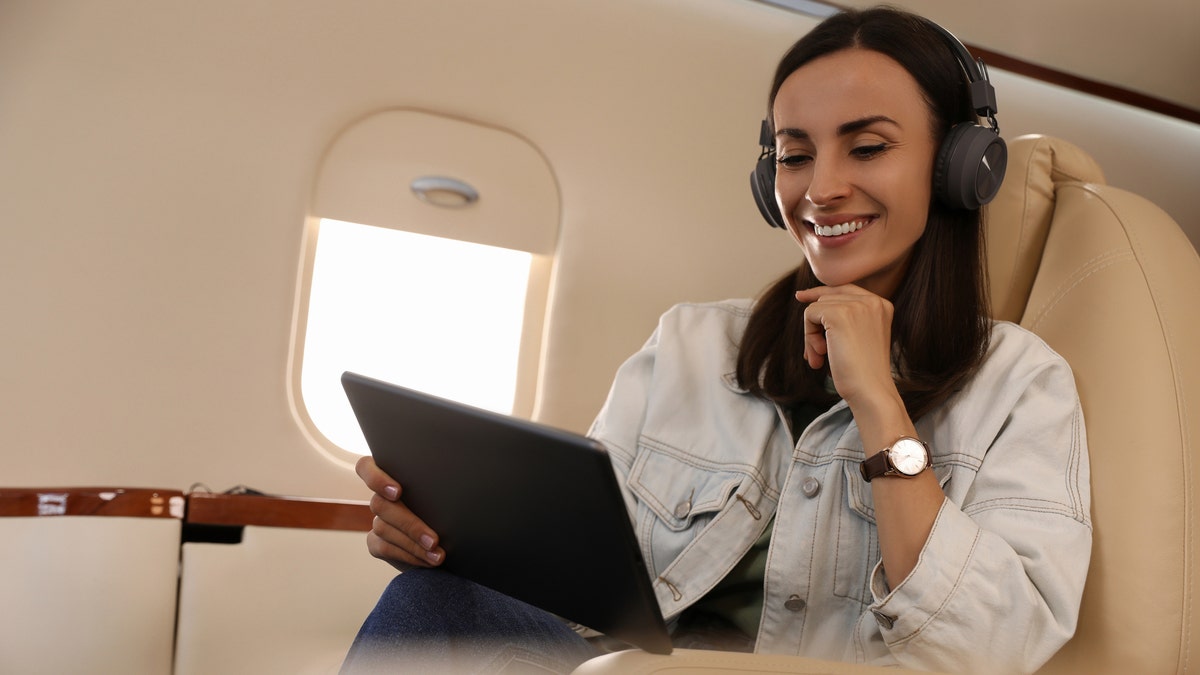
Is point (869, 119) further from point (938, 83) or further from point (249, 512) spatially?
point (249, 512)

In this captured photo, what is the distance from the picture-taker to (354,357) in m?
1.88

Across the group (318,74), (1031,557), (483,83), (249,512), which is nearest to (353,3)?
(318,74)

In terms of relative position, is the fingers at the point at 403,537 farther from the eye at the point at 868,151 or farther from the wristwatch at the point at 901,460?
the eye at the point at 868,151

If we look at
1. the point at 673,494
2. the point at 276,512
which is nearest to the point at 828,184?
the point at 673,494

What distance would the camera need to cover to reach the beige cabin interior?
4.50 ft

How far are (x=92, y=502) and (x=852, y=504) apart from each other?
1.00 metres

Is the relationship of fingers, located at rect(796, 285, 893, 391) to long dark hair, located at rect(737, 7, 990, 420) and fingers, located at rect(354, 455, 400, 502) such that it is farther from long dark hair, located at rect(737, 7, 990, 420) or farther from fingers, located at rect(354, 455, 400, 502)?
fingers, located at rect(354, 455, 400, 502)

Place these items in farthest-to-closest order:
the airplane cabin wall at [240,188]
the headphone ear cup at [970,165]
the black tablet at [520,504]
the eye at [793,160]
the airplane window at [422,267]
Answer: the airplane window at [422,267] < the airplane cabin wall at [240,188] < the eye at [793,160] < the headphone ear cup at [970,165] < the black tablet at [520,504]

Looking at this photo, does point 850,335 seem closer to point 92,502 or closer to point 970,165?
point 970,165

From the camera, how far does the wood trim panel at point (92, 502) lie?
4.06 feet

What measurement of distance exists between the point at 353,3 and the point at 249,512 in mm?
992

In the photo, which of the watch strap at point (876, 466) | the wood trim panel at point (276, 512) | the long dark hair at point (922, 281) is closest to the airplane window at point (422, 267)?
the wood trim panel at point (276, 512)

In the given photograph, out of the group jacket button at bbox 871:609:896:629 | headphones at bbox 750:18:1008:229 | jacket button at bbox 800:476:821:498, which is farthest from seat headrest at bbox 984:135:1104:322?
jacket button at bbox 871:609:896:629

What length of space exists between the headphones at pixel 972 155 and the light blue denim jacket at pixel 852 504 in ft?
0.54
